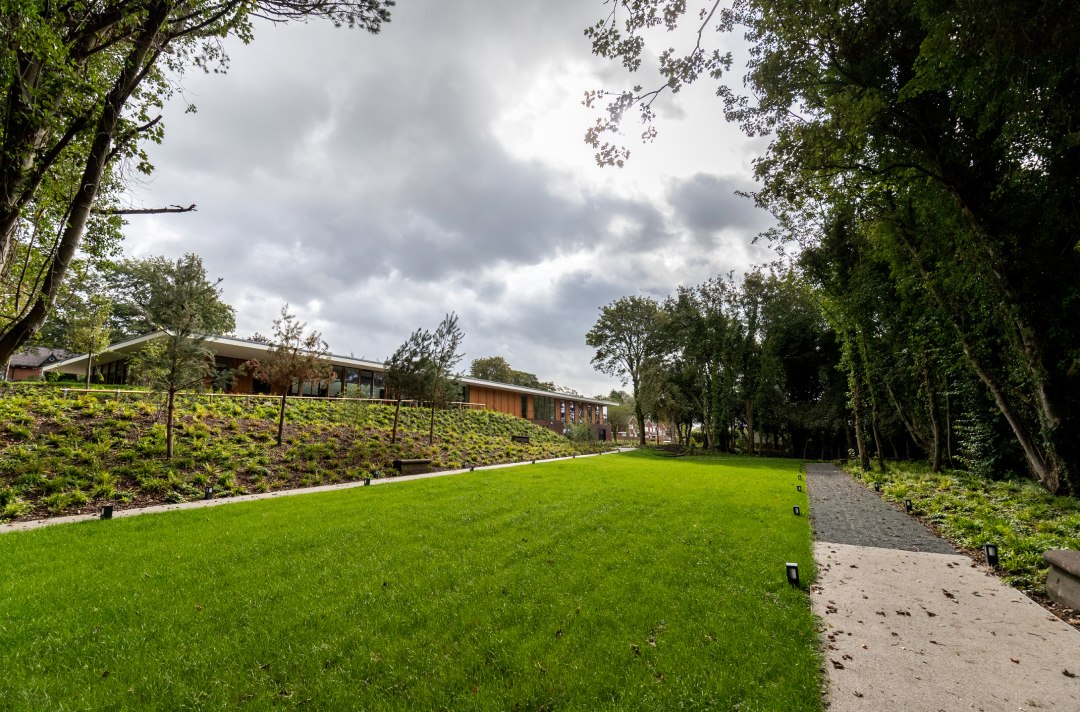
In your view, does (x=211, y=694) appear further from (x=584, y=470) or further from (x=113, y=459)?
(x=584, y=470)

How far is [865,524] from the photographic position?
823 centimetres

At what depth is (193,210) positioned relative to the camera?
12.0ft

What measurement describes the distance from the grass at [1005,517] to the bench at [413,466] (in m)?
13.6

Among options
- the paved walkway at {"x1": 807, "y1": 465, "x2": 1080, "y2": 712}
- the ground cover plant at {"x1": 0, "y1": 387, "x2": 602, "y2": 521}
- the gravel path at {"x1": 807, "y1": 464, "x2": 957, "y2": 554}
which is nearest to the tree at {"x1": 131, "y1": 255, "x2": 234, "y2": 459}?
the ground cover plant at {"x1": 0, "y1": 387, "x2": 602, "y2": 521}

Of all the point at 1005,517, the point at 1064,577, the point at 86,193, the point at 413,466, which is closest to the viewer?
the point at 86,193

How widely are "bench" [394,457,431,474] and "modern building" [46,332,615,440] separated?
16.5 feet

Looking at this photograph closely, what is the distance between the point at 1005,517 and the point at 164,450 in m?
18.6

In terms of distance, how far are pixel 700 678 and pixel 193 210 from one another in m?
5.45

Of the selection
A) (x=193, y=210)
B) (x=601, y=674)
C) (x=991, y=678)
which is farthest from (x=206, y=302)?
(x=991, y=678)

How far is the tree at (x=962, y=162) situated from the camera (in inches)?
274

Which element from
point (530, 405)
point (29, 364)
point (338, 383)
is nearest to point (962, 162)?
point (338, 383)

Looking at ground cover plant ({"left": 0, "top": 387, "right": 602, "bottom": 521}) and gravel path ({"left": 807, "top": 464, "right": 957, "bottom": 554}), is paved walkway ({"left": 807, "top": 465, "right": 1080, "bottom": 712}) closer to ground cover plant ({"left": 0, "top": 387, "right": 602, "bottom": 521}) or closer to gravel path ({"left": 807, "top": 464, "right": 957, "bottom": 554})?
gravel path ({"left": 807, "top": 464, "right": 957, "bottom": 554})

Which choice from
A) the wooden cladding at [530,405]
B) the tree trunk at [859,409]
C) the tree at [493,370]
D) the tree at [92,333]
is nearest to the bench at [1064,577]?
the tree trunk at [859,409]

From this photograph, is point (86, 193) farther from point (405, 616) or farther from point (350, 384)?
point (350, 384)
